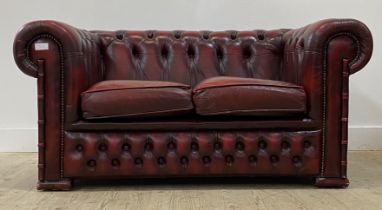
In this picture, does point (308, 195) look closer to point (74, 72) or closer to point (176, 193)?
point (176, 193)

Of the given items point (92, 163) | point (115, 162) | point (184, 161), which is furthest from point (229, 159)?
point (92, 163)

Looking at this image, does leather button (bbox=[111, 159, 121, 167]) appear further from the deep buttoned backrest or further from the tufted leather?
the deep buttoned backrest

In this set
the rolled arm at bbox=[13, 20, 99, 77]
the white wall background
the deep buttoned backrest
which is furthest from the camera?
the white wall background

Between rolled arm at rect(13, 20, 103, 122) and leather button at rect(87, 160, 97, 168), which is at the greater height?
rolled arm at rect(13, 20, 103, 122)

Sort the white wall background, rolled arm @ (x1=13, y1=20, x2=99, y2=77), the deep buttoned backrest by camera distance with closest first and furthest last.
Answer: rolled arm @ (x1=13, y1=20, x2=99, y2=77) < the deep buttoned backrest < the white wall background

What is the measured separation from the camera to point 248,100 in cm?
192

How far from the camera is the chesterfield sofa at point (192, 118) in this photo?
1917 mm

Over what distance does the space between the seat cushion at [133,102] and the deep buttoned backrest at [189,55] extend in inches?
21.1

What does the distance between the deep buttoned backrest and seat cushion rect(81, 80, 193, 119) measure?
0.54 metres

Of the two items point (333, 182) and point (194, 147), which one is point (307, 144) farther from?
point (194, 147)

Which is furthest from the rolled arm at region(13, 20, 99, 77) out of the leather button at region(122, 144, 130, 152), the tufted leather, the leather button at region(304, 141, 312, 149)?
the leather button at region(304, 141, 312, 149)

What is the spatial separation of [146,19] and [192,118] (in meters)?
1.23

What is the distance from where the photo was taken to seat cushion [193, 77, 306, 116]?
6.30 feet

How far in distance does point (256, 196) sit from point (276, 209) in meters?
0.20
